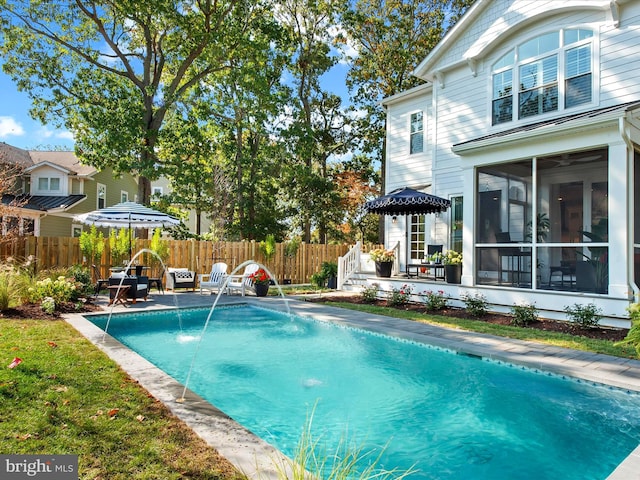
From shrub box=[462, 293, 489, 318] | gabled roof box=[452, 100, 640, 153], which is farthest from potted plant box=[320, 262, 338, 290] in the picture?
gabled roof box=[452, 100, 640, 153]

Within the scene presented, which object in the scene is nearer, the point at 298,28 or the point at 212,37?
Answer: the point at 212,37

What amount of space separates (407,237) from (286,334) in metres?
6.94

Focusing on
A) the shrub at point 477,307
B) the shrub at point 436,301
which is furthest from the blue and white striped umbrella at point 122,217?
the shrub at point 477,307

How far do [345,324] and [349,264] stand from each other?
19.5 feet

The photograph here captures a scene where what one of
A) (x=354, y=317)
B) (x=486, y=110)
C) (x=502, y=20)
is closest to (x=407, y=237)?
(x=486, y=110)

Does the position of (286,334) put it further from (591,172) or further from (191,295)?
(591,172)

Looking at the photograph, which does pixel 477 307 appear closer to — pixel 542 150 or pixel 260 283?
pixel 542 150

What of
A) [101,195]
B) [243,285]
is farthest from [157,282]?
[101,195]

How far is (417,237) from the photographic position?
13.5 meters

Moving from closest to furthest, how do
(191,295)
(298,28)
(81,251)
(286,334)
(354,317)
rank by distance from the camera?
(286,334)
(354,317)
(191,295)
(81,251)
(298,28)

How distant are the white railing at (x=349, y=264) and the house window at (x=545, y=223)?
4880mm

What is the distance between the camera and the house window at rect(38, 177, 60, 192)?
75.6ft

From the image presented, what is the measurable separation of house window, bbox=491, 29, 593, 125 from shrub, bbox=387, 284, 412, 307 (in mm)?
5057

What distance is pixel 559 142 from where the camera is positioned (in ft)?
26.5
